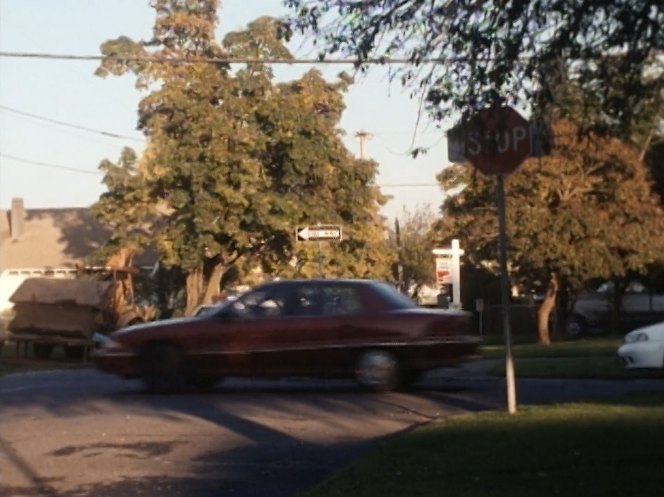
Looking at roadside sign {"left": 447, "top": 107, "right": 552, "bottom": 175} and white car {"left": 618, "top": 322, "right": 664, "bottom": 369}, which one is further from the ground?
roadside sign {"left": 447, "top": 107, "right": 552, "bottom": 175}

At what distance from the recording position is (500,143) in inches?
413

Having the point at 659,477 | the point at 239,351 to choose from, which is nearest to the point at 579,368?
the point at 239,351

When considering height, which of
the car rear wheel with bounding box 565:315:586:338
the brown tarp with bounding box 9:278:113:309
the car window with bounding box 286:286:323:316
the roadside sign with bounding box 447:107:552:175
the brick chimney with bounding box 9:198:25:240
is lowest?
the car rear wheel with bounding box 565:315:586:338

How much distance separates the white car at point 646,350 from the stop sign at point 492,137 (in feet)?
27.6

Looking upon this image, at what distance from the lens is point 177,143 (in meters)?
39.8

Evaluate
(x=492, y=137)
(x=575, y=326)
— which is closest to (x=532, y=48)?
(x=492, y=137)

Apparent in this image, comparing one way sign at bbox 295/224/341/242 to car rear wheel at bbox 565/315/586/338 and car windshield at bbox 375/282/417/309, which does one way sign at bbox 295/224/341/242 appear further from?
car rear wheel at bbox 565/315/586/338

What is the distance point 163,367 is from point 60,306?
43.8 ft

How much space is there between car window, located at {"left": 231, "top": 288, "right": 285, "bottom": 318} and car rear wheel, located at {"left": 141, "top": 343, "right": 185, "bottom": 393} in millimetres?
1000

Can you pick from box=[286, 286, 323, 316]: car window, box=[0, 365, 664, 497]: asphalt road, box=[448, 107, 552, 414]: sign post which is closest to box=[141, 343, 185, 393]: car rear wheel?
box=[0, 365, 664, 497]: asphalt road

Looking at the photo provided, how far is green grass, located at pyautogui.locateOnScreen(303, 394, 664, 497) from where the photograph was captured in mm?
9336

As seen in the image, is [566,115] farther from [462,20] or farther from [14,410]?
[14,410]

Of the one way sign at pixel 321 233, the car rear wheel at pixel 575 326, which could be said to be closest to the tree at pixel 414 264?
the car rear wheel at pixel 575 326

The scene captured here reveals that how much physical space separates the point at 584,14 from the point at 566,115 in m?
1.03
